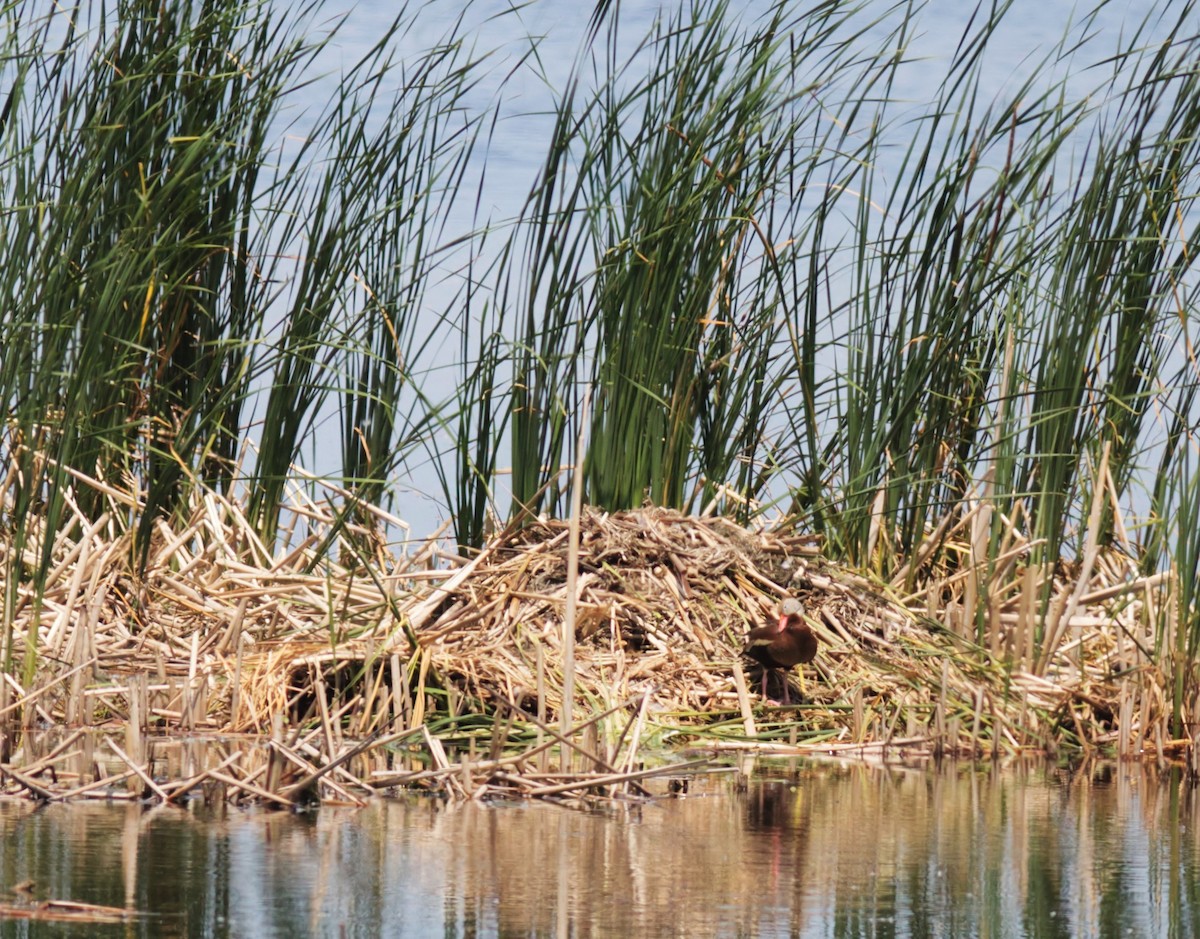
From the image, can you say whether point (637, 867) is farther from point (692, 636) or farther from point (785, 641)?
point (692, 636)

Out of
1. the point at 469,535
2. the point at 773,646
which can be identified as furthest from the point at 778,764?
the point at 469,535

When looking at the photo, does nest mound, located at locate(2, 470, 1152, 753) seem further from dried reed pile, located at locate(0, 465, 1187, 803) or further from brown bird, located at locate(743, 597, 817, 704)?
brown bird, located at locate(743, 597, 817, 704)

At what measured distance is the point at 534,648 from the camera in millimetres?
6621

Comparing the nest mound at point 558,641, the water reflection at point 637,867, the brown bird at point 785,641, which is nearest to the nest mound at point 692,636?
the nest mound at point 558,641

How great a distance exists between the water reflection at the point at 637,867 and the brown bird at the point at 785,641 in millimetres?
1343

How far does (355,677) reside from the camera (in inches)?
241

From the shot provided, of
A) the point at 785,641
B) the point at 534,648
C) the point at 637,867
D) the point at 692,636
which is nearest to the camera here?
the point at 637,867

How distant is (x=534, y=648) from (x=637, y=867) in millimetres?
2844

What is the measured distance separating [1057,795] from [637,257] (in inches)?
137

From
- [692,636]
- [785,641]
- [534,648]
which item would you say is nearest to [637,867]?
[785,641]

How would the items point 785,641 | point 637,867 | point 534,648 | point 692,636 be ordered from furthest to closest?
1. point 692,636
2. point 534,648
3. point 785,641
4. point 637,867

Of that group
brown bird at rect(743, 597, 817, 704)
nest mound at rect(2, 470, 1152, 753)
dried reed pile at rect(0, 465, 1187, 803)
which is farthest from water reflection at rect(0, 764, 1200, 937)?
brown bird at rect(743, 597, 817, 704)

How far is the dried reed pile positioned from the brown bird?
0.15 metres

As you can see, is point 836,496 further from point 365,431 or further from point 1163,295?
point 365,431
